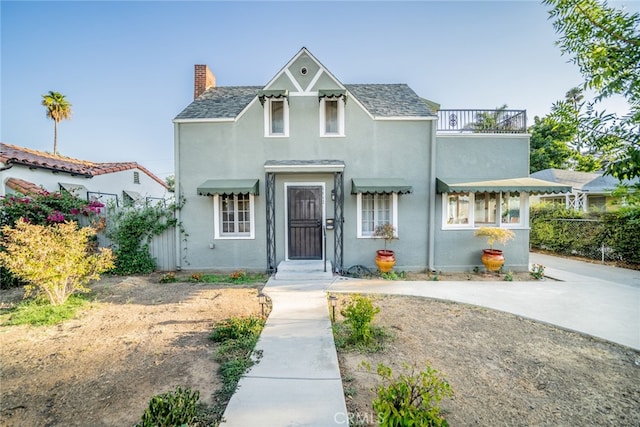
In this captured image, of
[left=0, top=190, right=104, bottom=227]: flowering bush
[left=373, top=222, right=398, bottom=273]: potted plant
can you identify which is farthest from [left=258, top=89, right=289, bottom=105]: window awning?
[left=0, top=190, right=104, bottom=227]: flowering bush

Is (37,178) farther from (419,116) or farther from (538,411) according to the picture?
(538,411)

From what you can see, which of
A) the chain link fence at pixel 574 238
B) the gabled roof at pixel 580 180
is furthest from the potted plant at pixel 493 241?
the gabled roof at pixel 580 180

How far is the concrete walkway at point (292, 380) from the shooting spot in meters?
2.85

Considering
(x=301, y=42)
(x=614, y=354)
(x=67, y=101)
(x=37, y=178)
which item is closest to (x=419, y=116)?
(x=301, y=42)

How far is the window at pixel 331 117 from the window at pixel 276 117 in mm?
1326

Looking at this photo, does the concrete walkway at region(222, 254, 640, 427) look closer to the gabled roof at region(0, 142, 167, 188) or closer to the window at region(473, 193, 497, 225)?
the window at region(473, 193, 497, 225)

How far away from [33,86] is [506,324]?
2178 centimetres

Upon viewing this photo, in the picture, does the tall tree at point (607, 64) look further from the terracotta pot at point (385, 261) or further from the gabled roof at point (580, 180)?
the gabled roof at point (580, 180)

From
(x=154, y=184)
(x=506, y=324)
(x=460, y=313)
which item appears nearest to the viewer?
(x=506, y=324)

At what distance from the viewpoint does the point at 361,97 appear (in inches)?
435

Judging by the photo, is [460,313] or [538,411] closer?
[538,411]

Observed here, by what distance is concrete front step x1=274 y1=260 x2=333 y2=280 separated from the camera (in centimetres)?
846

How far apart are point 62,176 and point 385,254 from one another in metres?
14.1

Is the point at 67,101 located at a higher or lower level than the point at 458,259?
higher
